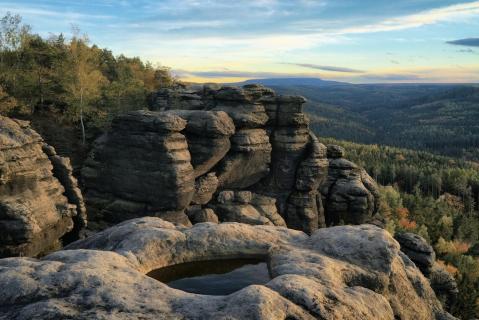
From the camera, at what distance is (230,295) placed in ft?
40.0

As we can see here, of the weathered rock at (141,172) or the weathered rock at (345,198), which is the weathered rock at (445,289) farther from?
the weathered rock at (345,198)

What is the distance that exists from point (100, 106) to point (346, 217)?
41.8 m

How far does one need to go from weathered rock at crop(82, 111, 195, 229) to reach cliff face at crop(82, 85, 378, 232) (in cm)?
11

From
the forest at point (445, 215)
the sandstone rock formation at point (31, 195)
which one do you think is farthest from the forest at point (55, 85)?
the forest at point (445, 215)

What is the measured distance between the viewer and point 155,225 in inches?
744

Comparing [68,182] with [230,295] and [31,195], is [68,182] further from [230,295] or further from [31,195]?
[230,295]

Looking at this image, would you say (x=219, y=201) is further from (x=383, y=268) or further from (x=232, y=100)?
(x=383, y=268)

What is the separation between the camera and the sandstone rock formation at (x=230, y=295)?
11.4 meters

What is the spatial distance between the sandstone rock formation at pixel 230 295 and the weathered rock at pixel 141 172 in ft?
89.1

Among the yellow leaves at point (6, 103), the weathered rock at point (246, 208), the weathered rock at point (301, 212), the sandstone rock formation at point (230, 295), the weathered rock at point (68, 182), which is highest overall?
the yellow leaves at point (6, 103)

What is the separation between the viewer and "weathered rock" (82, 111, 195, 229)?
153 ft

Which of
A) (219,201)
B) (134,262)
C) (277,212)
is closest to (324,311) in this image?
(134,262)

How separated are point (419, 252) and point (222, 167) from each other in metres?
A: 25.0

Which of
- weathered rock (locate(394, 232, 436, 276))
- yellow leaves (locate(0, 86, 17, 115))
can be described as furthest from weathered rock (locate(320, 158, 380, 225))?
yellow leaves (locate(0, 86, 17, 115))
